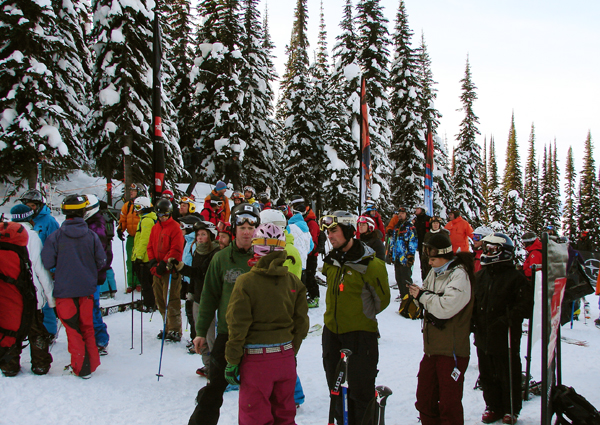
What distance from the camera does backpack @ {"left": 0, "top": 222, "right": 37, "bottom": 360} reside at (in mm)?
4785

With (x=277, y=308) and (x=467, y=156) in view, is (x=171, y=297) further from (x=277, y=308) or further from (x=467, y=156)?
(x=467, y=156)

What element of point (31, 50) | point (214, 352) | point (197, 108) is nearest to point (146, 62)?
point (31, 50)

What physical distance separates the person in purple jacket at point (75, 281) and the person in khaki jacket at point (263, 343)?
304 cm

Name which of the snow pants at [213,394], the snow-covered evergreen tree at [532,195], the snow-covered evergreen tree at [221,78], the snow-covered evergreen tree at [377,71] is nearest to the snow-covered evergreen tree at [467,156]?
the snow-covered evergreen tree at [377,71]

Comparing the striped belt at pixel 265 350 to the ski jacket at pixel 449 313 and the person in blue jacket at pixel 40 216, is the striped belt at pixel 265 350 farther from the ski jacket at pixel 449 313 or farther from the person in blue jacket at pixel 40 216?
the person in blue jacket at pixel 40 216

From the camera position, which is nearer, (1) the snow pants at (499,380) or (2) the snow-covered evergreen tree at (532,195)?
(1) the snow pants at (499,380)

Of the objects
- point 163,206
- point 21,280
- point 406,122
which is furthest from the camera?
point 406,122

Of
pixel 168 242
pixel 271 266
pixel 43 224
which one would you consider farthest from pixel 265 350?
pixel 43 224

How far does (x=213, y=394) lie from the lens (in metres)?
3.48

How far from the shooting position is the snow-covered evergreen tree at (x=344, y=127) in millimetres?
23109

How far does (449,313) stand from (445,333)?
0.21m

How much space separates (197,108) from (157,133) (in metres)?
16.2

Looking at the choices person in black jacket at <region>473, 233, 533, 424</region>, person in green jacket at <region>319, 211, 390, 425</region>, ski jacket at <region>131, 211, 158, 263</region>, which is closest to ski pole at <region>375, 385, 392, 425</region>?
person in green jacket at <region>319, 211, 390, 425</region>

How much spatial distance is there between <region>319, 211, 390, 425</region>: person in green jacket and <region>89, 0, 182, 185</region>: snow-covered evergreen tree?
15.0 metres
